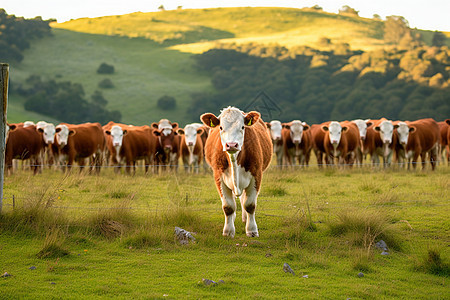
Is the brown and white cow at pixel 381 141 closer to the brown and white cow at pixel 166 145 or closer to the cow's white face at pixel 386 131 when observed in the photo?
the cow's white face at pixel 386 131

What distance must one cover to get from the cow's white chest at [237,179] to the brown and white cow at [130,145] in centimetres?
1109

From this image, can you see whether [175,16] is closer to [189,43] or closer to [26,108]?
[189,43]

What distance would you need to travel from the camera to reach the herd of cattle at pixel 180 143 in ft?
59.1

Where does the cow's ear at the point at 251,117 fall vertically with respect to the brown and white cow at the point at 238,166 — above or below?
above

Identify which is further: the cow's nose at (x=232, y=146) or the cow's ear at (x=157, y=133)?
the cow's ear at (x=157, y=133)

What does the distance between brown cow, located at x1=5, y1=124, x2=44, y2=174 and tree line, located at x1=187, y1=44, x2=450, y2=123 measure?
4681 cm

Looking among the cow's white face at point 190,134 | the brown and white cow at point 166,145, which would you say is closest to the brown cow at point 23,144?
the brown and white cow at point 166,145

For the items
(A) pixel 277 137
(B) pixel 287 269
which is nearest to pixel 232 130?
(B) pixel 287 269

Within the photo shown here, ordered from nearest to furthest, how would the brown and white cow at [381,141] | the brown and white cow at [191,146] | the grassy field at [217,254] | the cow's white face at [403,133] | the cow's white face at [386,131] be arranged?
1. the grassy field at [217,254]
2. the cow's white face at [403,133]
3. the brown and white cow at [191,146]
4. the cow's white face at [386,131]
5. the brown and white cow at [381,141]

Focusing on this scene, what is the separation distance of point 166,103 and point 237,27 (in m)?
56.8

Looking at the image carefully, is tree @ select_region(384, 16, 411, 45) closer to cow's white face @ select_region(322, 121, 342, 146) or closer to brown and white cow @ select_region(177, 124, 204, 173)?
cow's white face @ select_region(322, 121, 342, 146)

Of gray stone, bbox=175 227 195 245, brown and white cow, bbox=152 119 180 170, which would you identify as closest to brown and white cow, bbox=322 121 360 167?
brown and white cow, bbox=152 119 180 170

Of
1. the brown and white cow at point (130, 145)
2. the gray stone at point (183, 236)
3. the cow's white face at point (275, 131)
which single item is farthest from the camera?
the cow's white face at point (275, 131)

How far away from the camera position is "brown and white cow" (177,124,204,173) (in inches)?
777
